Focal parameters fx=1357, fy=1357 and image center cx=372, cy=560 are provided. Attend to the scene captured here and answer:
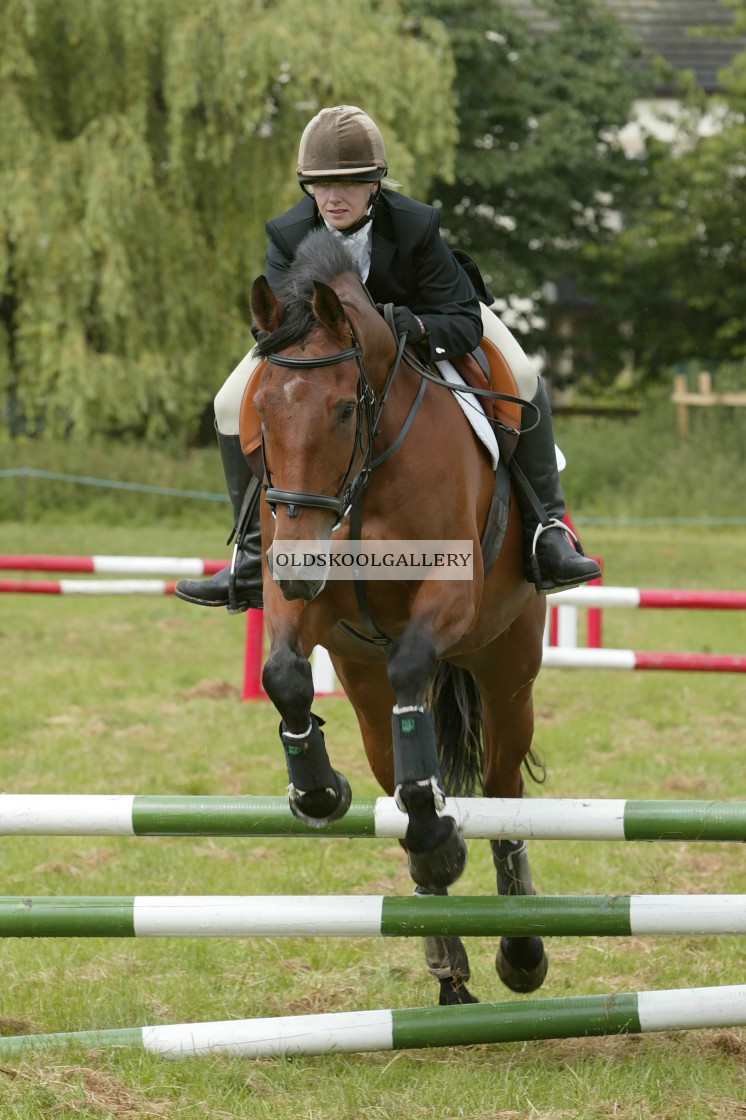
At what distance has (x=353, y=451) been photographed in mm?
3256

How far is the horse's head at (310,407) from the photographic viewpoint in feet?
10.3

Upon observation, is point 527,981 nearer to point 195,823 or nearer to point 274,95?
point 195,823

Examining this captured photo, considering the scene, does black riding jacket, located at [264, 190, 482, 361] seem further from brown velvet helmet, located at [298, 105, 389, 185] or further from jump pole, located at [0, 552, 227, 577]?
jump pole, located at [0, 552, 227, 577]

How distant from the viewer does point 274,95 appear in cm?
1712

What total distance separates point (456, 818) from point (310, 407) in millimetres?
1106

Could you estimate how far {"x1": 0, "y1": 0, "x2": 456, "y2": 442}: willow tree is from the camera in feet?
53.1

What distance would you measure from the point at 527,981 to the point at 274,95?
14.9 m

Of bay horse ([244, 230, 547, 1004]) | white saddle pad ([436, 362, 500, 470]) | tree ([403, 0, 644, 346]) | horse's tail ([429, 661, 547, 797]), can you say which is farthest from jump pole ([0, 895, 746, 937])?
tree ([403, 0, 644, 346])

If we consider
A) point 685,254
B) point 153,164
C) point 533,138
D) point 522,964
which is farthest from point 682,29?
point 522,964

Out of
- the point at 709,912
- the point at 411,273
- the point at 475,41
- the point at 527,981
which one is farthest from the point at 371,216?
the point at 475,41

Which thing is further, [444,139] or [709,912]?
[444,139]

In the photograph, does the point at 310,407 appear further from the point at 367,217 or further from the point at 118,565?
the point at 118,565

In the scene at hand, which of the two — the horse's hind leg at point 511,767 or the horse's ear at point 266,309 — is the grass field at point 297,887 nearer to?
the horse's hind leg at point 511,767

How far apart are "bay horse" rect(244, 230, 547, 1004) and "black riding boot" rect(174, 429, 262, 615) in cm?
30
